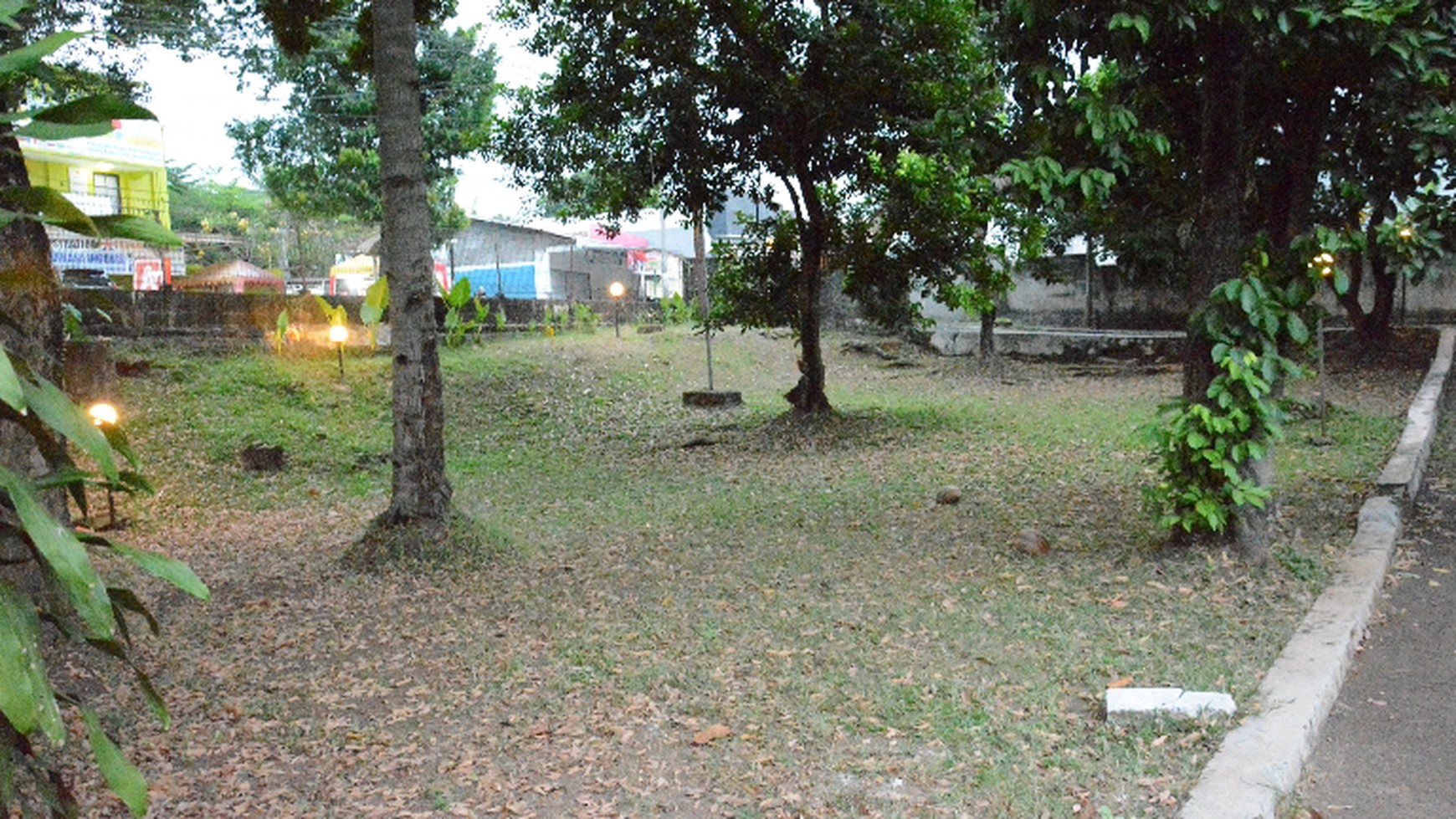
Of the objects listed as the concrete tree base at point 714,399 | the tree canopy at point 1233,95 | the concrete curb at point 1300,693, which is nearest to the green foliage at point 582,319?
the concrete tree base at point 714,399

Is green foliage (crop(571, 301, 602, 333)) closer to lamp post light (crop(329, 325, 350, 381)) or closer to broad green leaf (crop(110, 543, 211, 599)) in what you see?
lamp post light (crop(329, 325, 350, 381))

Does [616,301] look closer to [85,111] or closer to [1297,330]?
[1297,330]

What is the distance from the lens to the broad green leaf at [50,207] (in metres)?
1.65

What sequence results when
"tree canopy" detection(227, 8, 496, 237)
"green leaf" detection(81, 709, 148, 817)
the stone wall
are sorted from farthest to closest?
"tree canopy" detection(227, 8, 496, 237) → the stone wall → "green leaf" detection(81, 709, 148, 817)

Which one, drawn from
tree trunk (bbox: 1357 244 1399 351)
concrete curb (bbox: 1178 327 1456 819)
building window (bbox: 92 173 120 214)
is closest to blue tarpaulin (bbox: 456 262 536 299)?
building window (bbox: 92 173 120 214)

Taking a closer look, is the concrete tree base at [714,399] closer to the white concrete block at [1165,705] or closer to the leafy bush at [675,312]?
the leafy bush at [675,312]

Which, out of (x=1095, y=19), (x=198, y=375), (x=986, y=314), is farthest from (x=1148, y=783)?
(x=986, y=314)

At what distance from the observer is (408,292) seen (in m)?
6.64

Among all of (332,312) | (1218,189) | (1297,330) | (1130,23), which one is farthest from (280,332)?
(1297,330)

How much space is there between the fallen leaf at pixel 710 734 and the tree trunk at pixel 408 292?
3195 mm

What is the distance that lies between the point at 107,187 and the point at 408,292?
2270 centimetres

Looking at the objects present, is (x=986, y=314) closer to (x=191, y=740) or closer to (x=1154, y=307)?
(x=1154, y=307)

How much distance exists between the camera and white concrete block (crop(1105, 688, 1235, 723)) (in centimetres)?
384

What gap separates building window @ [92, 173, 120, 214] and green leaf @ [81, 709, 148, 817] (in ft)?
85.6
